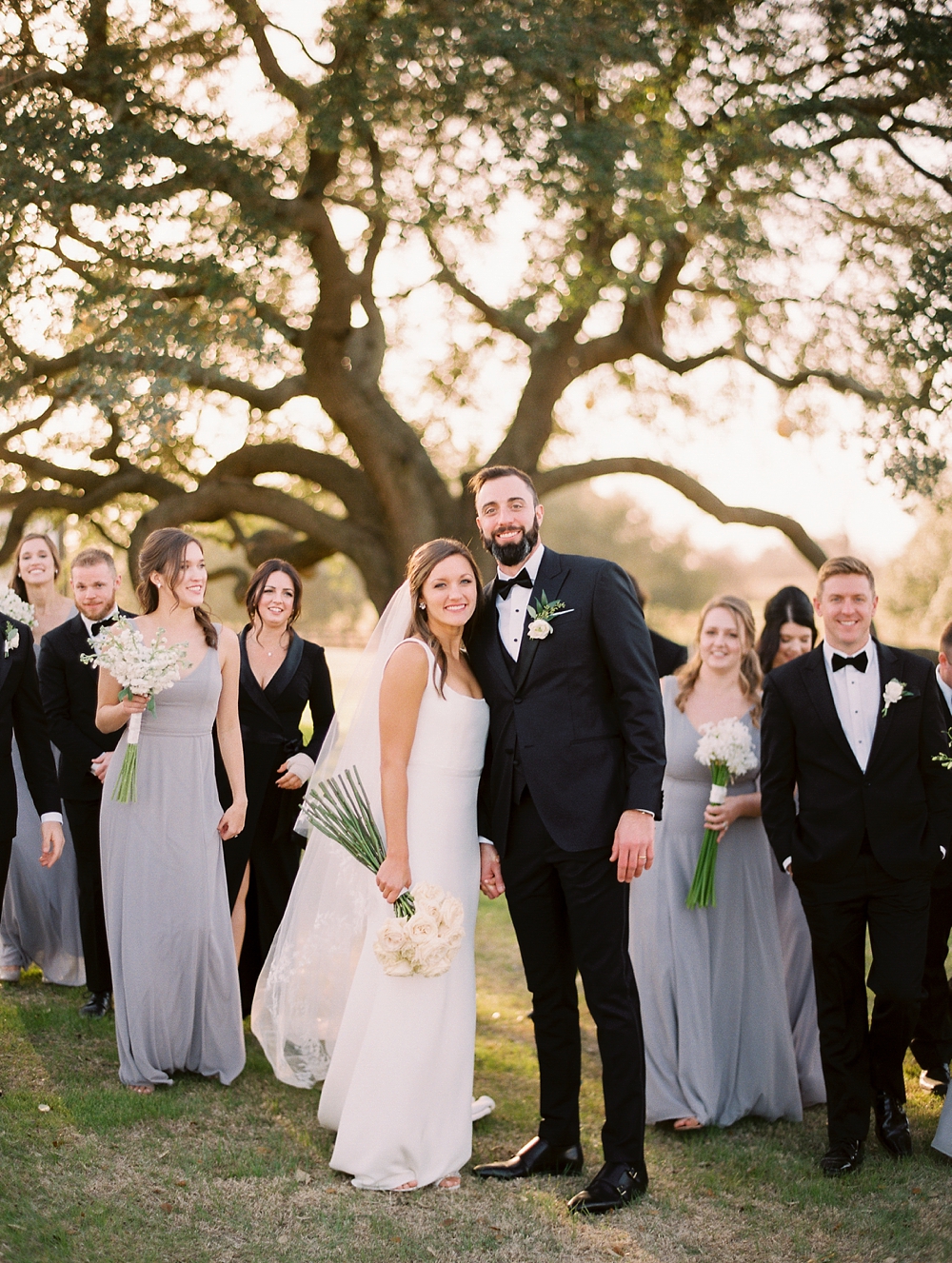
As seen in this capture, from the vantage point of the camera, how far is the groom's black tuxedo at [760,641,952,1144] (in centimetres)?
485

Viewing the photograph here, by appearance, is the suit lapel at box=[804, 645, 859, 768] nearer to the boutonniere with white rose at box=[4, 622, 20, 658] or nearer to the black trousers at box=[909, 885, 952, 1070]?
the black trousers at box=[909, 885, 952, 1070]

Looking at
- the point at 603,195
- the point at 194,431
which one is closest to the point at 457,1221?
the point at 603,195

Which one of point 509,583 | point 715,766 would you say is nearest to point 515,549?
point 509,583

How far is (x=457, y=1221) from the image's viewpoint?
13.9ft

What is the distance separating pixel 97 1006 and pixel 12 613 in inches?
90.4

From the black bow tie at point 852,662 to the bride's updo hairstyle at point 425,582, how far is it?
1.57m

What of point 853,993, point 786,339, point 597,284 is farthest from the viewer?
point 786,339

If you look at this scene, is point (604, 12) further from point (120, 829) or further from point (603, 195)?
point (120, 829)

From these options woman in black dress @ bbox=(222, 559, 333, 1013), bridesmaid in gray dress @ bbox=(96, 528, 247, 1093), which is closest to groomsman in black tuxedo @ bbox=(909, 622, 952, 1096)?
woman in black dress @ bbox=(222, 559, 333, 1013)

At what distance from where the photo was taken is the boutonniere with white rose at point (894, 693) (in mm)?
4859

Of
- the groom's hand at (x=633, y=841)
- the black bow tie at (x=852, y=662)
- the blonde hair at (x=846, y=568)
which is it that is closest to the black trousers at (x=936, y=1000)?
the black bow tie at (x=852, y=662)

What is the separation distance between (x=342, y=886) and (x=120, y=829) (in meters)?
1.08

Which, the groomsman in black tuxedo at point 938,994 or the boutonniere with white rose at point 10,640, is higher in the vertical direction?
the boutonniere with white rose at point 10,640

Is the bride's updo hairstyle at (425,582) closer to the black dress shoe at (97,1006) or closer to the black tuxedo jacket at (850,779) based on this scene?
the black tuxedo jacket at (850,779)
